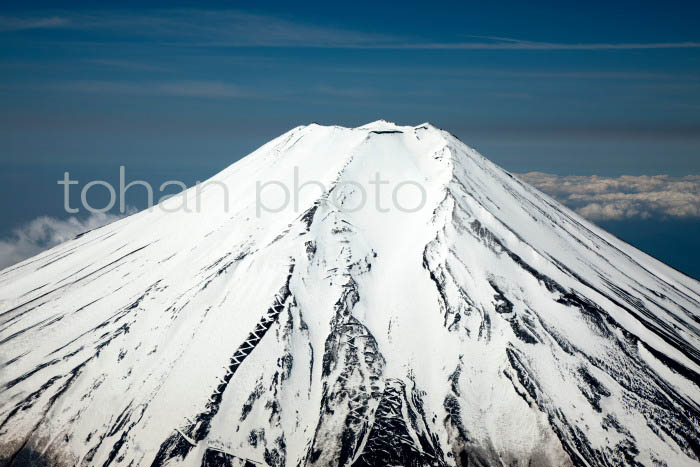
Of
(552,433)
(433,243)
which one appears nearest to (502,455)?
(552,433)

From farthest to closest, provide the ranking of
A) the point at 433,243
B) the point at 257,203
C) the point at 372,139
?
the point at 372,139, the point at 257,203, the point at 433,243

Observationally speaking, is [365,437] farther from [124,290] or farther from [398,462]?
[124,290]

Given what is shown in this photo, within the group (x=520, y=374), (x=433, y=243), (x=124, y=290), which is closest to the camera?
(x=520, y=374)

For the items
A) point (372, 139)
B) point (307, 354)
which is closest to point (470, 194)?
point (372, 139)

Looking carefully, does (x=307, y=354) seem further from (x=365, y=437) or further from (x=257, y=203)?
(x=257, y=203)

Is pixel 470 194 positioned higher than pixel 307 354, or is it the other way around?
pixel 470 194

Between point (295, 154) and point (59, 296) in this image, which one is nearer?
point (59, 296)

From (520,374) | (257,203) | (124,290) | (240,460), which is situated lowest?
(240,460)
